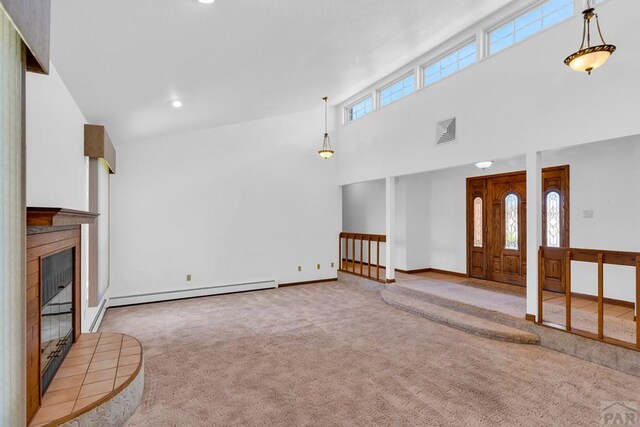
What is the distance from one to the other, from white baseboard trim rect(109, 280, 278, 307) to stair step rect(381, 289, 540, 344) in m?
2.79

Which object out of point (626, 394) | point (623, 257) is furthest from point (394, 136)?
point (626, 394)

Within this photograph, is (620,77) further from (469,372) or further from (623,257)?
(469,372)

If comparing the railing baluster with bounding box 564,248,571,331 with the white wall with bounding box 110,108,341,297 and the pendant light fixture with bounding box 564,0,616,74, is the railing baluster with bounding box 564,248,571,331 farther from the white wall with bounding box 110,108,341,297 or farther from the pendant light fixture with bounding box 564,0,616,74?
the white wall with bounding box 110,108,341,297

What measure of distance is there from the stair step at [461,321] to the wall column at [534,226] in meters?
0.35

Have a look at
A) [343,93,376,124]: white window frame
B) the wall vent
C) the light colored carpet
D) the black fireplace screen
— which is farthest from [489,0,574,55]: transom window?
the black fireplace screen

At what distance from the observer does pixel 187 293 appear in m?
6.62

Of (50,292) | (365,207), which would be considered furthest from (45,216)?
(365,207)

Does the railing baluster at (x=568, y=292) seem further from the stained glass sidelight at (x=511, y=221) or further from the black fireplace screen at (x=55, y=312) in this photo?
the black fireplace screen at (x=55, y=312)

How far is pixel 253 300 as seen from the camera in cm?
648

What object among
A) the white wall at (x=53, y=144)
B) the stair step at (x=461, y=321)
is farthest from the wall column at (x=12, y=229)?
the stair step at (x=461, y=321)

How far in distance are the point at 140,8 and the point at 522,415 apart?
164 inches

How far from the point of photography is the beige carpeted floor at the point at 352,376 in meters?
2.69

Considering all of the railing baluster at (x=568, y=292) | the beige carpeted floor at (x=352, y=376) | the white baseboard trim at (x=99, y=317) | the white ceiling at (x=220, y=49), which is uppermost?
the white ceiling at (x=220, y=49)

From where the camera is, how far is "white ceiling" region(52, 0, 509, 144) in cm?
253
